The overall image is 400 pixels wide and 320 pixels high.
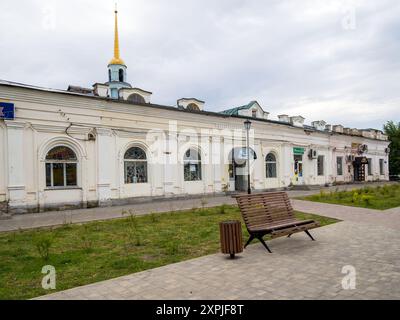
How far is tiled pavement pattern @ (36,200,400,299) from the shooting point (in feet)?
13.0

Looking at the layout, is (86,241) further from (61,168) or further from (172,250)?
(61,168)

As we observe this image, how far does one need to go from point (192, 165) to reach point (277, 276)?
1493 centimetres

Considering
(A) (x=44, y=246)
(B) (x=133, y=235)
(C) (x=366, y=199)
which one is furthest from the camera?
(C) (x=366, y=199)

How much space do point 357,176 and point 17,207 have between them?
112ft

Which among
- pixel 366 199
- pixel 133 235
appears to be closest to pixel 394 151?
pixel 366 199

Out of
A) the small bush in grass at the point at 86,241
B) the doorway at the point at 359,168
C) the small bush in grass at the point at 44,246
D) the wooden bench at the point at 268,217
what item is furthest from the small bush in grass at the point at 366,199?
the doorway at the point at 359,168

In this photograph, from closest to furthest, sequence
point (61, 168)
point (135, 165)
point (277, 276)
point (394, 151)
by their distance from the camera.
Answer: point (277, 276) → point (61, 168) → point (135, 165) → point (394, 151)

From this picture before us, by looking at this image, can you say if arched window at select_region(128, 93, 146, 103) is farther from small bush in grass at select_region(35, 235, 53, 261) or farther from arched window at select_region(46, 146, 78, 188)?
small bush in grass at select_region(35, 235, 53, 261)

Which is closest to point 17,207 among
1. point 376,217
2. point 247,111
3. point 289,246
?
point 289,246

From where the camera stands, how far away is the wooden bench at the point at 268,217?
612cm

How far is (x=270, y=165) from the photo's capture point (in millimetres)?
24656

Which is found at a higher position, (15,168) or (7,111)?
(7,111)

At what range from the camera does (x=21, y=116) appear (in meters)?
13.3

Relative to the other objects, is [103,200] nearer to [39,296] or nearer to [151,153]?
[151,153]
